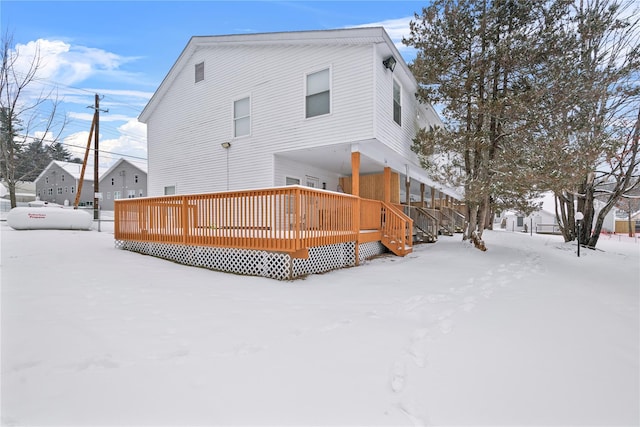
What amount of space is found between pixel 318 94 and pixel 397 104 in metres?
2.69

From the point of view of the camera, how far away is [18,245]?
827 cm

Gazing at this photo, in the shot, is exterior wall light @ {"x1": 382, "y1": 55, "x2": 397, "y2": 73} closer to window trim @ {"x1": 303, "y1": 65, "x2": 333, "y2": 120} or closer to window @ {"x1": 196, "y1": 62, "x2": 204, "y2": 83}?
window trim @ {"x1": 303, "y1": 65, "x2": 333, "y2": 120}

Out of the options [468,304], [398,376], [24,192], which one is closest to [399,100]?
[468,304]

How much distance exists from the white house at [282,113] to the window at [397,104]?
0.03 meters

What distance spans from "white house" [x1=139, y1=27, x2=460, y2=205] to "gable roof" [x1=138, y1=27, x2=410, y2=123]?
3 cm

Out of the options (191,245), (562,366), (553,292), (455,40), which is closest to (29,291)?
(191,245)

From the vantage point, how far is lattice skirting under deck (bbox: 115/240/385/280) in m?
5.99

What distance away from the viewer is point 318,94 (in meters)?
8.73

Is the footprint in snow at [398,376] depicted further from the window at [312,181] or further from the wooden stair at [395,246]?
the window at [312,181]

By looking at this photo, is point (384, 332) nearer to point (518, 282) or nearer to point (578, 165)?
point (518, 282)

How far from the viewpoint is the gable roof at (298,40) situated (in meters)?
7.72

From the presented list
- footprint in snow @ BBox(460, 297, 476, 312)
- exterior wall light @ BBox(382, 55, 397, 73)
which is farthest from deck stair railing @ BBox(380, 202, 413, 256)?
footprint in snow @ BBox(460, 297, 476, 312)

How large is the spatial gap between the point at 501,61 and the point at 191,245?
991 cm

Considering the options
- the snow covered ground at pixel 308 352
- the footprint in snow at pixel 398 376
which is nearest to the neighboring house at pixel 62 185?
the snow covered ground at pixel 308 352
